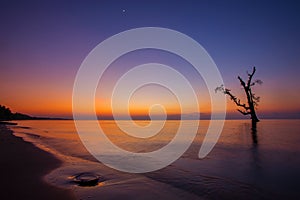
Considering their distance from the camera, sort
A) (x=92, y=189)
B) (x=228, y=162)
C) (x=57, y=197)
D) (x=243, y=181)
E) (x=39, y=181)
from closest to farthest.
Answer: (x=57, y=197) < (x=92, y=189) < (x=39, y=181) < (x=243, y=181) < (x=228, y=162)

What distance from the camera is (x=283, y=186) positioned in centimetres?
706

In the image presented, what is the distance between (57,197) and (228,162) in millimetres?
8743

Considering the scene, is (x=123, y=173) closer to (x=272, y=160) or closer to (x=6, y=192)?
(x=6, y=192)

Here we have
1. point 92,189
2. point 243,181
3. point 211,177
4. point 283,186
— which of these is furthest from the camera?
point 211,177

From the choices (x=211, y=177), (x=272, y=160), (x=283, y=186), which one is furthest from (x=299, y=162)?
(x=211, y=177)

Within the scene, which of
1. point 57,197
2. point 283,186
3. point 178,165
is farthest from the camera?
point 178,165

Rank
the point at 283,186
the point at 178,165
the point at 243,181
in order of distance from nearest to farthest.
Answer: the point at 283,186
the point at 243,181
the point at 178,165

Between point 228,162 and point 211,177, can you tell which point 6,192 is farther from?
point 228,162

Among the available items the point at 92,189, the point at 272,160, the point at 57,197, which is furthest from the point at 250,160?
the point at 57,197

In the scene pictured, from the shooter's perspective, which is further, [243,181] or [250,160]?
[250,160]

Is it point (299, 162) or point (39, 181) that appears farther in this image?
point (299, 162)

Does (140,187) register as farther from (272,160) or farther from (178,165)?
(272,160)

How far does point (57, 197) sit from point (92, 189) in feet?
3.56

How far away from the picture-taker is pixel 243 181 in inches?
300
